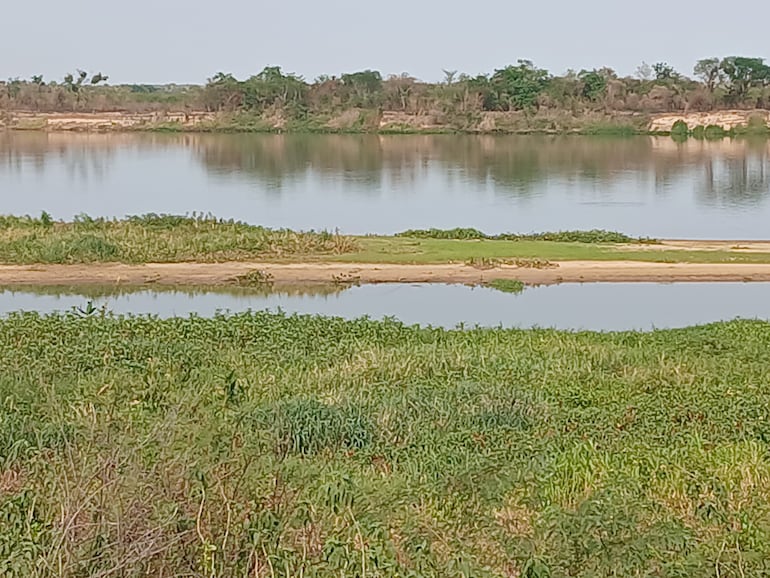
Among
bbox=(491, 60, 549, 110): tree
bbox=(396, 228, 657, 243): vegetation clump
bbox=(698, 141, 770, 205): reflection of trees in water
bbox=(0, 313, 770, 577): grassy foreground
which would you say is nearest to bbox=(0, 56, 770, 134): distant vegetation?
bbox=(491, 60, 549, 110): tree

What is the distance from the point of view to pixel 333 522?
4.33m

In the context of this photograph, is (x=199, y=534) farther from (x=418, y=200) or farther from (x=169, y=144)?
(x=169, y=144)

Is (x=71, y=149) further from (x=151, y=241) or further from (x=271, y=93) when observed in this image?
(x=151, y=241)

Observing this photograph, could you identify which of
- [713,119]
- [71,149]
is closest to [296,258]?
[71,149]

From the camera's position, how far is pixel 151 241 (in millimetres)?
15711

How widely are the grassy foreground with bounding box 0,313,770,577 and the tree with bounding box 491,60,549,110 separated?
41.3 meters

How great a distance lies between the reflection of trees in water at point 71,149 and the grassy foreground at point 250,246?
14144 mm

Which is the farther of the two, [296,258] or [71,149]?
[71,149]

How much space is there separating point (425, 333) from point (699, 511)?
16.3 feet

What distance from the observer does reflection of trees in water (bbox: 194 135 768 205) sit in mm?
29859

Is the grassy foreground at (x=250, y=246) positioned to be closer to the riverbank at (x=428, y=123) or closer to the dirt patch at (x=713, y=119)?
the riverbank at (x=428, y=123)

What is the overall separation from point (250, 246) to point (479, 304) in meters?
4.06

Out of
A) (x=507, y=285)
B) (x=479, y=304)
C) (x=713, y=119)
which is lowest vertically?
(x=479, y=304)

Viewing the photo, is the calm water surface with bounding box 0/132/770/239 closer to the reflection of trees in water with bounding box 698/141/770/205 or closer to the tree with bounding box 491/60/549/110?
the reflection of trees in water with bounding box 698/141/770/205
